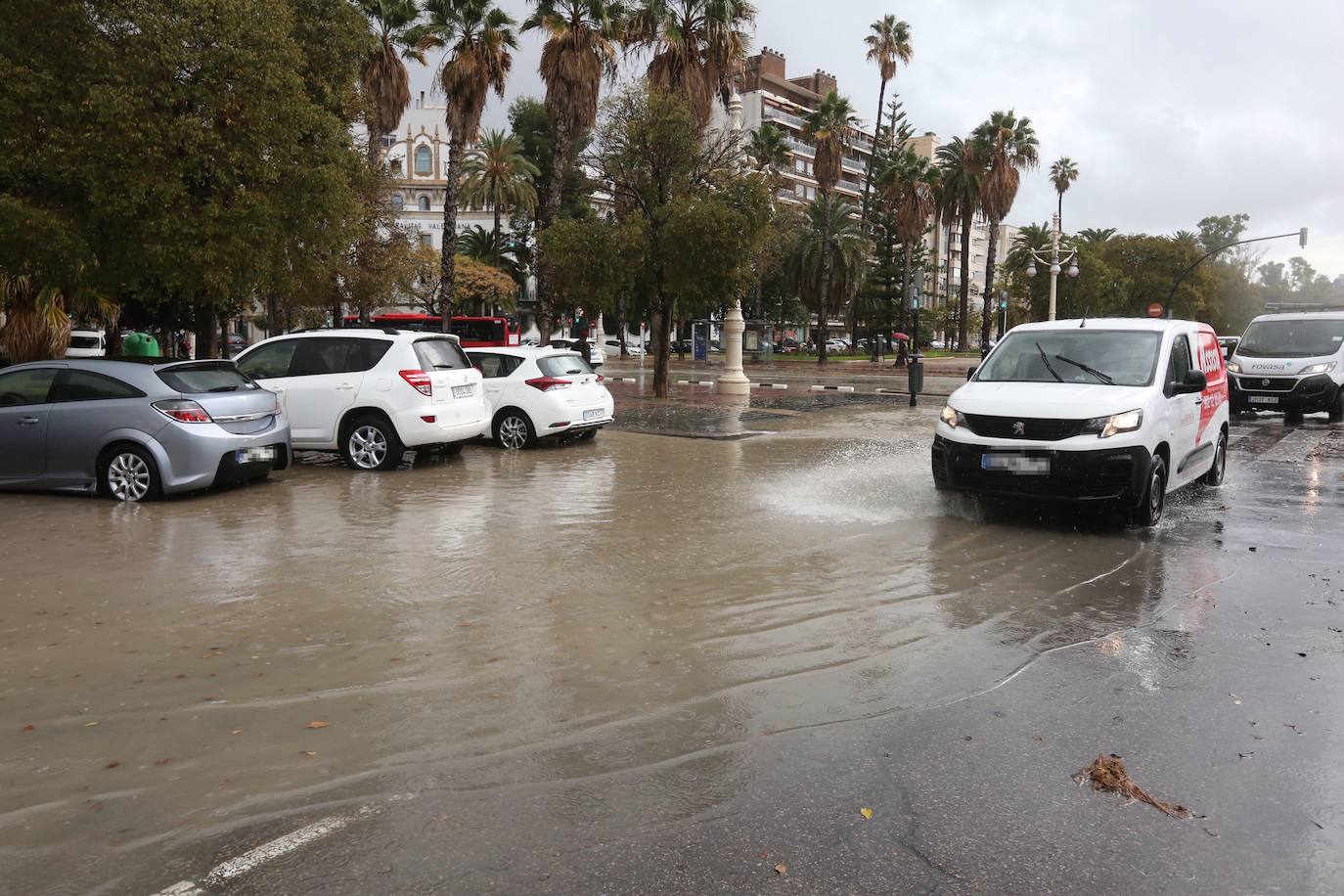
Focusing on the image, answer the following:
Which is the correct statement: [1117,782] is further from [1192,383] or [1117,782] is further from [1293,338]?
[1293,338]

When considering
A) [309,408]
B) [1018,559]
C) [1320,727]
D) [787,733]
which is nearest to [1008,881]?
[787,733]

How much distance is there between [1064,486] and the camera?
8602 millimetres

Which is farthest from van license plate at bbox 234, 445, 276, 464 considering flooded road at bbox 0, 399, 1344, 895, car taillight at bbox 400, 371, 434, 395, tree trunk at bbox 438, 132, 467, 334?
tree trunk at bbox 438, 132, 467, 334

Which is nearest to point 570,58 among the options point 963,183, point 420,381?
point 420,381

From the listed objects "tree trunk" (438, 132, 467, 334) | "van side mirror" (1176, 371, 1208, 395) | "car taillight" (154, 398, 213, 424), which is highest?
"tree trunk" (438, 132, 467, 334)

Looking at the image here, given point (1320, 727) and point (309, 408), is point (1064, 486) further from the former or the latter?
point (309, 408)

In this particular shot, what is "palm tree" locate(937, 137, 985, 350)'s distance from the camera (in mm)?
55406

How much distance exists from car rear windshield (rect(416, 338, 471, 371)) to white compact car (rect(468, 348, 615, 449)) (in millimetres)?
1337

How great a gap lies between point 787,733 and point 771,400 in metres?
22.2

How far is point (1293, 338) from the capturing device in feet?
65.7

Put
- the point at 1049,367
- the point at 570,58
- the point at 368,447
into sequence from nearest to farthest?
the point at 1049,367 → the point at 368,447 → the point at 570,58

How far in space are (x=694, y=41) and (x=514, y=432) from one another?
1876cm

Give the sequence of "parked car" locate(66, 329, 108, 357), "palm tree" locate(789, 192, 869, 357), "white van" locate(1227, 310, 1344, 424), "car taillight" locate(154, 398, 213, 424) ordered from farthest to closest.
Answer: "palm tree" locate(789, 192, 869, 357)
"parked car" locate(66, 329, 108, 357)
"white van" locate(1227, 310, 1344, 424)
"car taillight" locate(154, 398, 213, 424)

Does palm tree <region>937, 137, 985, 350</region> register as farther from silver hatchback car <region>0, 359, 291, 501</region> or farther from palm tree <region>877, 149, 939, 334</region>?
silver hatchback car <region>0, 359, 291, 501</region>
